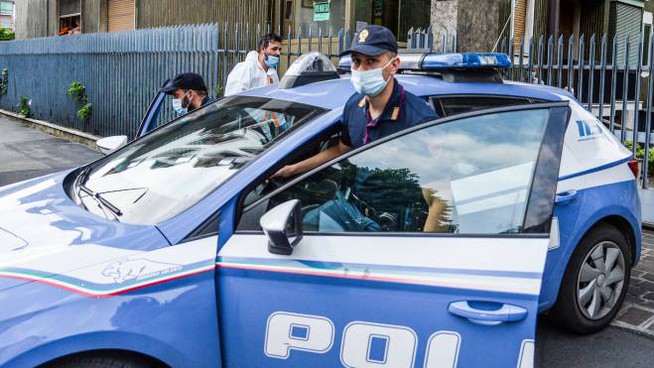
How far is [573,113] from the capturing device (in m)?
3.64

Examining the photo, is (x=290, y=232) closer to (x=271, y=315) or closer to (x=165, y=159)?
(x=271, y=315)

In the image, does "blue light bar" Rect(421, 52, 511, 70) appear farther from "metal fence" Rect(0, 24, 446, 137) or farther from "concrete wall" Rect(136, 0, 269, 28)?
"concrete wall" Rect(136, 0, 269, 28)

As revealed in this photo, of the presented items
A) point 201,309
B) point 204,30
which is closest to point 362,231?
point 201,309

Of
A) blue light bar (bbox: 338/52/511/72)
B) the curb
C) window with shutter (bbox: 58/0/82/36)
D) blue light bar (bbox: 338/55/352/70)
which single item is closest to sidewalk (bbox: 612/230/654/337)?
blue light bar (bbox: 338/52/511/72)

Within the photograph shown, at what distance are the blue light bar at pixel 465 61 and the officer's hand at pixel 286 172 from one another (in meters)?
1.17

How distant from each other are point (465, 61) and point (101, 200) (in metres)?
1.87

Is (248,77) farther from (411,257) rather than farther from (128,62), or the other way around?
(128,62)

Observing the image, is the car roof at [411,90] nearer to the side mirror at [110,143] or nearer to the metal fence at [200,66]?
the side mirror at [110,143]

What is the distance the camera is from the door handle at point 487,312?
88.1 inches

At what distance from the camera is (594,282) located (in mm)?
3850

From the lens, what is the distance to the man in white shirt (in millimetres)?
6367

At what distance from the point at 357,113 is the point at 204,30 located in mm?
7207

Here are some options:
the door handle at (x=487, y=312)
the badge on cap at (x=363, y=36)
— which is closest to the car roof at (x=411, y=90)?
the badge on cap at (x=363, y=36)

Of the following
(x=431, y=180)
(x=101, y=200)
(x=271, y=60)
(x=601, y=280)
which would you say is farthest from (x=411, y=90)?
(x=271, y=60)
